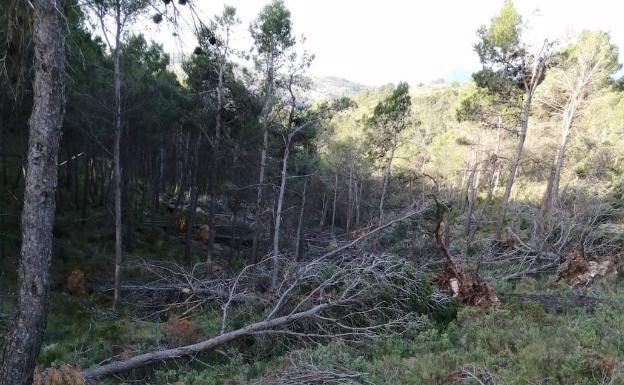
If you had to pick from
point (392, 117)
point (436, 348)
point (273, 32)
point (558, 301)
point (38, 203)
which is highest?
point (273, 32)

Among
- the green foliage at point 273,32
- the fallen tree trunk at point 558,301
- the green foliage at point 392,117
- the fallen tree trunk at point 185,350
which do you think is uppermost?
the green foliage at point 273,32

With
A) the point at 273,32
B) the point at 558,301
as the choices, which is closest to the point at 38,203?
the point at 558,301

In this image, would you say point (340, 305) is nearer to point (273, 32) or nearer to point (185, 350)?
point (185, 350)

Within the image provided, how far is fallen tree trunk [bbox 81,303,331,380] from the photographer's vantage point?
592cm

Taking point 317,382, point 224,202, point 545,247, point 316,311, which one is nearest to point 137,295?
point 316,311

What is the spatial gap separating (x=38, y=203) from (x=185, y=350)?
12.0 feet

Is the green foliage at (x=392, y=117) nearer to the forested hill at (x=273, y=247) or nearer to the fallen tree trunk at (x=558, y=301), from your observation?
the forested hill at (x=273, y=247)

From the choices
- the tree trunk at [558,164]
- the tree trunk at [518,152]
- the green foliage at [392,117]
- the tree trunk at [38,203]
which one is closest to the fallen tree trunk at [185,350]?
the tree trunk at [38,203]

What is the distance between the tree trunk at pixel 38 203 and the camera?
357cm

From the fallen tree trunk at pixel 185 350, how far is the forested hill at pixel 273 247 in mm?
35

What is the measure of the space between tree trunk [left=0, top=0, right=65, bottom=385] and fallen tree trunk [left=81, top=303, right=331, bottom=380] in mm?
1816

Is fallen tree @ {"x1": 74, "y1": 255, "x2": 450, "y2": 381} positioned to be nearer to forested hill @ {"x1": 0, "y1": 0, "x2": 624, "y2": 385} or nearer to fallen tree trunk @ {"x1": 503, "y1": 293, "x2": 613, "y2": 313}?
forested hill @ {"x1": 0, "y1": 0, "x2": 624, "y2": 385}

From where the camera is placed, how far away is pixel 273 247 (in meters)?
12.1

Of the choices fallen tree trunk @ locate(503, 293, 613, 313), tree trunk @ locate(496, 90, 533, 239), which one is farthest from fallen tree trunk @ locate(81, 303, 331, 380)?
tree trunk @ locate(496, 90, 533, 239)
